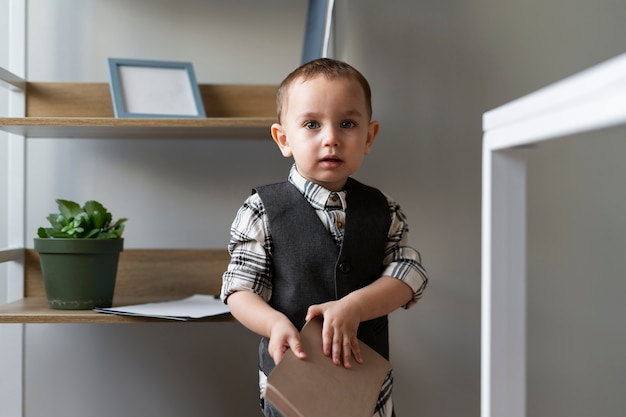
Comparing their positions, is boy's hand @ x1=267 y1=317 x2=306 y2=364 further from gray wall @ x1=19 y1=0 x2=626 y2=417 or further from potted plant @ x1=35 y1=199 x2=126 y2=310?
gray wall @ x1=19 y1=0 x2=626 y2=417

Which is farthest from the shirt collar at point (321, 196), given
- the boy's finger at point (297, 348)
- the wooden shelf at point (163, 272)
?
the wooden shelf at point (163, 272)

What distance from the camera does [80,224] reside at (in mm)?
1382

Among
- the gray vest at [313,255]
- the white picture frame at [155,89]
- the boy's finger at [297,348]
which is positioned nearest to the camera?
the boy's finger at [297,348]

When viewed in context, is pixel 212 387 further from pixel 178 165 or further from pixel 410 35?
pixel 410 35

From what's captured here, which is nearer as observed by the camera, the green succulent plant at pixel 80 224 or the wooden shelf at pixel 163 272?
the green succulent plant at pixel 80 224

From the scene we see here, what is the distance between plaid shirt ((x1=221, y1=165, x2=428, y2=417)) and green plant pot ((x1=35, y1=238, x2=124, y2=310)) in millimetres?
372

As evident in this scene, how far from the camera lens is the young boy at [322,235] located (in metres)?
1.07

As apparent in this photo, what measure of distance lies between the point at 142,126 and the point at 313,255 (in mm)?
477

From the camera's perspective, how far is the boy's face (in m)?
1.09

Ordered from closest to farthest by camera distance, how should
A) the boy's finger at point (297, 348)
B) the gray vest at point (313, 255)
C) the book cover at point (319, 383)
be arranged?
the book cover at point (319, 383), the boy's finger at point (297, 348), the gray vest at point (313, 255)

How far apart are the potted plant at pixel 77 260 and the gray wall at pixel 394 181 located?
0.86 feet

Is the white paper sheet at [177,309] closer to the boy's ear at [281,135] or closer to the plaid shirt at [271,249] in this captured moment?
the plaid shirt at [271,249]

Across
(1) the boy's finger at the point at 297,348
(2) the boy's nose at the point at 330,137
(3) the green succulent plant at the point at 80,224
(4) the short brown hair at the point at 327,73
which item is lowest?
(1) the boy's finger at the point at 297,348

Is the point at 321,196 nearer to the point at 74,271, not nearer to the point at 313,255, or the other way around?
the point at 313,255
